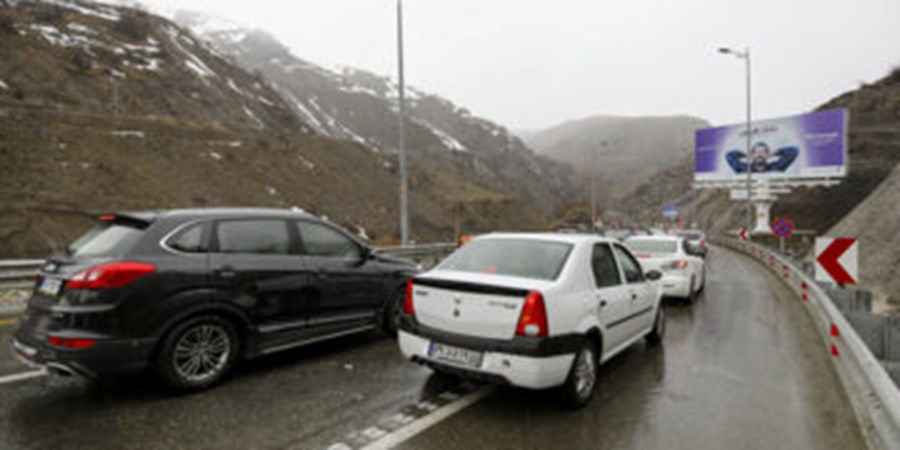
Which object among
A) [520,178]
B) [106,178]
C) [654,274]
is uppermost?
[520,178]

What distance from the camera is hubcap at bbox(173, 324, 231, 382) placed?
469cm

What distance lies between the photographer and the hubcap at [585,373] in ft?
14.6

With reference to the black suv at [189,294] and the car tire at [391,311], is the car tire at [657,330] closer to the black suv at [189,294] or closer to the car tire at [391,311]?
the car tire at [391,311]

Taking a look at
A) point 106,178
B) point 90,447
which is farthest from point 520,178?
point 90,447

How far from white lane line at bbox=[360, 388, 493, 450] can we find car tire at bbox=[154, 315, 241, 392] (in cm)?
210

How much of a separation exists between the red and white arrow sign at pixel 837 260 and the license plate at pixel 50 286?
359 inches

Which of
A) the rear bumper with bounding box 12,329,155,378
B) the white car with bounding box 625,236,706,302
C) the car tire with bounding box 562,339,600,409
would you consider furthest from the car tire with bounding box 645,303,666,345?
the rear bumper with bounding box 12,329,155,378

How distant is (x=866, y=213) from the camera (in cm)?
2589

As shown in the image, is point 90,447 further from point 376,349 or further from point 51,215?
point 51,215

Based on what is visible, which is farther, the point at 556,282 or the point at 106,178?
the point at 106,178

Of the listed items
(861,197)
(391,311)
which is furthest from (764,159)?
(391,311)

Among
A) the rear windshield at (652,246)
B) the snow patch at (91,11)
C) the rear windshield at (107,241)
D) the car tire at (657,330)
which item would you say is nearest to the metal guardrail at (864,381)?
the car tire at (657,330)

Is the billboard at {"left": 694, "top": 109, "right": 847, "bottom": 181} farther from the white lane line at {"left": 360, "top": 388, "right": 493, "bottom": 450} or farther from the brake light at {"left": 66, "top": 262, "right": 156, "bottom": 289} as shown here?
the brake light at {"left": 66, "top": 262, "right": 156, "bottom": 289}

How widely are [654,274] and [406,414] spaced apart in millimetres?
3911
